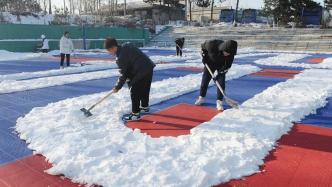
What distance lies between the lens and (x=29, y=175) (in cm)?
383

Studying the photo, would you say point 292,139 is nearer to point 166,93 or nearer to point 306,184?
point 306,184

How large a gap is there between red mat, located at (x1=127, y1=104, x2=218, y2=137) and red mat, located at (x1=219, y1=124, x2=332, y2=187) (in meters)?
1.47

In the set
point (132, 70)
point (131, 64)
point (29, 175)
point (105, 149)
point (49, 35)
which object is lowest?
point (29, 175)

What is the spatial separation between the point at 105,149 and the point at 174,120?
188cm

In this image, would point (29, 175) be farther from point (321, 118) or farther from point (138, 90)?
point (321, 118)

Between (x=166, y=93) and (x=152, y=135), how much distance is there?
3228 mm

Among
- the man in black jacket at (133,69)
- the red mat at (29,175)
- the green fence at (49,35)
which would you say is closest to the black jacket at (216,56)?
the man in black jacket at (133,69)

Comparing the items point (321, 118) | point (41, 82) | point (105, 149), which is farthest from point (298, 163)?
point (41, 82)

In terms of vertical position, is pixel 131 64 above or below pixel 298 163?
above

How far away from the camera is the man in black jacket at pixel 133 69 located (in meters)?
5.61

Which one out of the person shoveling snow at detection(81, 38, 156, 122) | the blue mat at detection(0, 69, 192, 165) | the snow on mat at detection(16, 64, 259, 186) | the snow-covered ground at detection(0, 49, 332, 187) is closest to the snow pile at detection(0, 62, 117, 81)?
the blue mat at detection(0, 69, 192, 165)

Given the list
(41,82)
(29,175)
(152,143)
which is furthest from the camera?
(41,82)

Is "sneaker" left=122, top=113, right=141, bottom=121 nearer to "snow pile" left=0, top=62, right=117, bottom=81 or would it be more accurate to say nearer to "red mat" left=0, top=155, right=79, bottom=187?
"red mat" left=0, top=155, right=79, bottom=187

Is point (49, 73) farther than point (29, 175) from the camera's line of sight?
Yes
